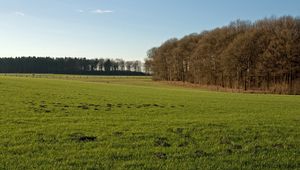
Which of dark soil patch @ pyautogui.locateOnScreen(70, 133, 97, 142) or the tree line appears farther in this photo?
the tree line

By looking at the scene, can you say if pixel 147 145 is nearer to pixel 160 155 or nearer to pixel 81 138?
pixel 160 155

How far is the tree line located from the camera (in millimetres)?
75188

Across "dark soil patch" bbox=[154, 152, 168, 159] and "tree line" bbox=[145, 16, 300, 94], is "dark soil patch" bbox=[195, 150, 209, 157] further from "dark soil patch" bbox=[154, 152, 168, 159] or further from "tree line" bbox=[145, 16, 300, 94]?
"tree line" bbox=[145, 16, 300, 94]

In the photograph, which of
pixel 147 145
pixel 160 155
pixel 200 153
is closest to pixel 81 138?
pixel 147 145

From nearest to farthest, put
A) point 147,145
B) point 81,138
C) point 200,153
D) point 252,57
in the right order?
point 200,153, point 147,145, point 81,138, point 252,57

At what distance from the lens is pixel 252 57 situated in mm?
81875

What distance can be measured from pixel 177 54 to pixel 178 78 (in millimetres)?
11111

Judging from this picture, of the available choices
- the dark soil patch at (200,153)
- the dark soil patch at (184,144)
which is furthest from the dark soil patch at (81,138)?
the dark soil patch at (200,153)

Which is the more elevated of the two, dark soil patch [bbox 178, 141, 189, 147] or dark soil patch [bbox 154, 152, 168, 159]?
dark soil patch [bbox 154, 152, 168, 159]

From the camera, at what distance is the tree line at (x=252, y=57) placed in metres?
75.2

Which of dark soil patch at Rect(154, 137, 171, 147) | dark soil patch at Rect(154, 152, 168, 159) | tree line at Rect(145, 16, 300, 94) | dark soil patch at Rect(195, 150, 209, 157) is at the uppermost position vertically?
tree line at Rect(145, 16, 300, 94)

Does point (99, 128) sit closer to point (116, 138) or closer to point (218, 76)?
point (116, 138)

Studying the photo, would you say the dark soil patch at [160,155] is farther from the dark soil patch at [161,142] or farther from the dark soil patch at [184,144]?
the dark soil patch at [184,144]

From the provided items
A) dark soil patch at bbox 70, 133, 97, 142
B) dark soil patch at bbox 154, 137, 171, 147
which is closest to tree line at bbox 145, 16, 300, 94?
dark soil patch at bbox 154, 137, 171, 147
